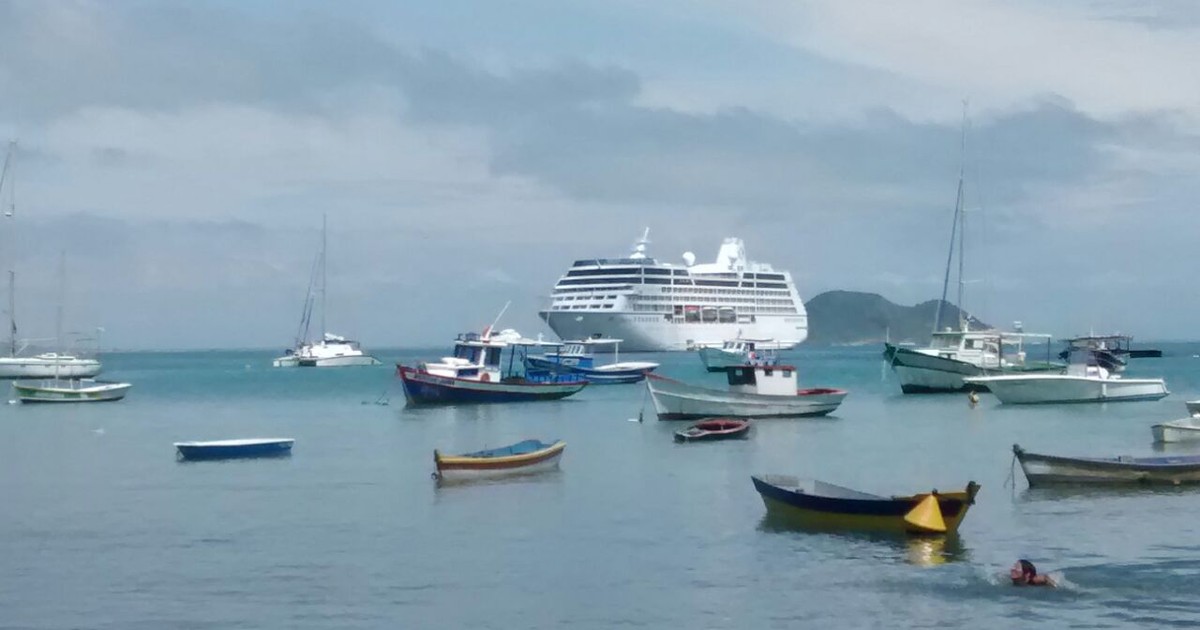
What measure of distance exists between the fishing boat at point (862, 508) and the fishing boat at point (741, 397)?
79.8ft

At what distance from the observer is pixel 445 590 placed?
20.9 meters

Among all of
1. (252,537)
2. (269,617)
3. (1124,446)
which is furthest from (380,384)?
(269,617)

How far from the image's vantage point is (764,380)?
52.2 metres

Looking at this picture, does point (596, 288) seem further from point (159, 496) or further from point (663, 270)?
point (159, 496)

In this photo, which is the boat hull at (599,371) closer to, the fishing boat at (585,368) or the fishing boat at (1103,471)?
the fishing boat at (585,368)

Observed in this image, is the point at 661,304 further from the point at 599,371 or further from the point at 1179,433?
the point at 1179,433

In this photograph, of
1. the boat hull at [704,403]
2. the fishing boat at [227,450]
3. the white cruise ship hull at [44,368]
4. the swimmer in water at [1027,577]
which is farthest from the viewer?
the white cruise ship hull at [44,368]

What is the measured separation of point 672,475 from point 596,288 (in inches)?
4285

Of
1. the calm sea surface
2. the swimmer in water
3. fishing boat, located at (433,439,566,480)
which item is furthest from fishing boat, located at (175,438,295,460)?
the swimmer in water

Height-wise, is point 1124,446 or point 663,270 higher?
point 663,270

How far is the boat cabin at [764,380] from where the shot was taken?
171 feet

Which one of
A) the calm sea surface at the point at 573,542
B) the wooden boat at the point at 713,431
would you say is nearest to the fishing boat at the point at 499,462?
the calm sea surface at the point at 573,542

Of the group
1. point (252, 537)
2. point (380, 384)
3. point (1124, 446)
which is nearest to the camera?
point (252, 537)

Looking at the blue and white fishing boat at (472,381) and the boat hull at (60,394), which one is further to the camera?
the boat hull at (60,394)
